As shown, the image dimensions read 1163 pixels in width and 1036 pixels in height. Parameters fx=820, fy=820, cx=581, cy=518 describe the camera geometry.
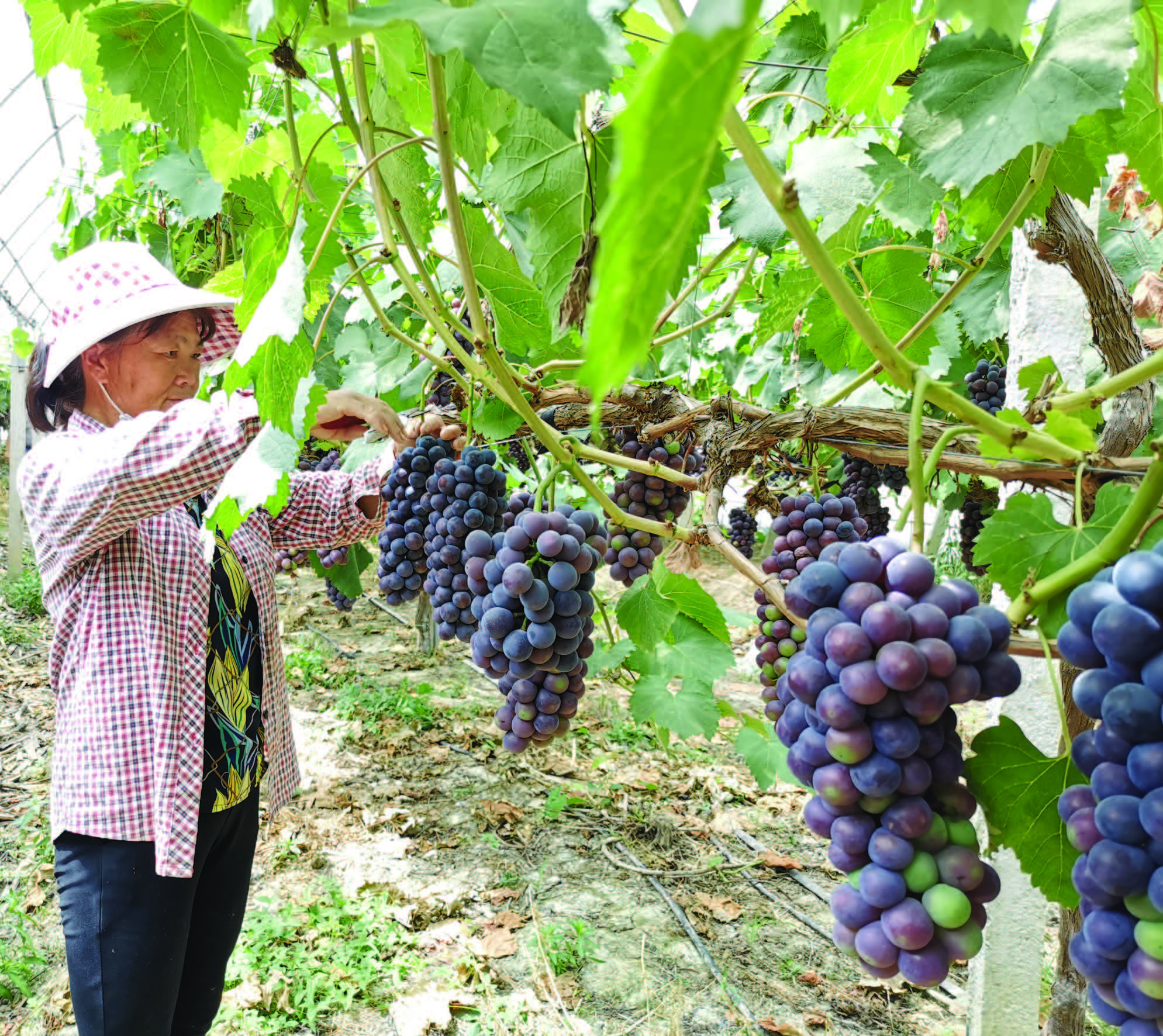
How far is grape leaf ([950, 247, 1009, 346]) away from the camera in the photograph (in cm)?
204

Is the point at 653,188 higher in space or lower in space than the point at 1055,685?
higher

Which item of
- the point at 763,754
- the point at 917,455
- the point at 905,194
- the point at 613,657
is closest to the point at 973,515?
the point at 763,754

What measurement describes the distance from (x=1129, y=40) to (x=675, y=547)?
80 cm

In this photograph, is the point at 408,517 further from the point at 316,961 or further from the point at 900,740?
the point at 316,961

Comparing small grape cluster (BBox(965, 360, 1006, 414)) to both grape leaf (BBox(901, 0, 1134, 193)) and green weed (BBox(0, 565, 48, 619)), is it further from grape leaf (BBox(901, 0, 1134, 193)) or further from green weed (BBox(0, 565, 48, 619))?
green weed (BBox(0, 565, 48, 619))

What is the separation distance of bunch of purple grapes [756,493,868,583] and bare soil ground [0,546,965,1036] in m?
1.33

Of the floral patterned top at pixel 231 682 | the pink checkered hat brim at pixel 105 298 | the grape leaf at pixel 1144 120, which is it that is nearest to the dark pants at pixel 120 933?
the floral patterned top at pixel 231 682

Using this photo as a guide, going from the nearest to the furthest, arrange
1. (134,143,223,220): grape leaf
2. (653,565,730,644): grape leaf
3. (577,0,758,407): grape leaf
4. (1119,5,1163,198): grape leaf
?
1. (577,0,758,407): grape leaf
2. (1119,5,1163,198): grape leaf
3. (653,565,730,644): grape leaf
4. (134,143,223,220): grape leaf

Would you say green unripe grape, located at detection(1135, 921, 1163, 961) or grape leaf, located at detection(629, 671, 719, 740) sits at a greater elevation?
green unripe grape, located at detection(1135, 921, 1163, 961)

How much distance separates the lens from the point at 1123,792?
1.73ft

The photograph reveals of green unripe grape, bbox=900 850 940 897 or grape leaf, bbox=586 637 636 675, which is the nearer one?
green unripe grape, bbox=900 850 940 897

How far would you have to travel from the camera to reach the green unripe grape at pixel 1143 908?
51 cm

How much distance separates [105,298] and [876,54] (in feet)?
5.15

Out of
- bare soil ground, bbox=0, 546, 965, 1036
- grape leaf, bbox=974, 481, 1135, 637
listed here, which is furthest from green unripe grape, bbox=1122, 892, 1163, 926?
bare soil ground, bbox=0, 546, 965, 1036
